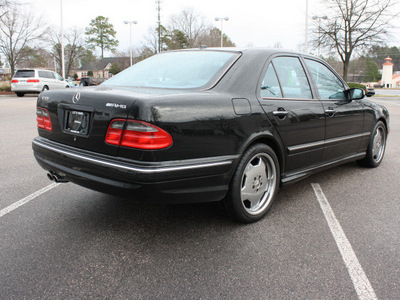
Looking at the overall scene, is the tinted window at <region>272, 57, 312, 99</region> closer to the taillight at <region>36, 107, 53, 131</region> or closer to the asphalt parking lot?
the asphalt parking lot

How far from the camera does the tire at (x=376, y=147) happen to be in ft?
16.7

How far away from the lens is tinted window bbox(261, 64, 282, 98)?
3.22m

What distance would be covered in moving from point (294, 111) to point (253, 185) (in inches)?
33.7

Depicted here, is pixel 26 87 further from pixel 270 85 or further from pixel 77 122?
pixel 270 85

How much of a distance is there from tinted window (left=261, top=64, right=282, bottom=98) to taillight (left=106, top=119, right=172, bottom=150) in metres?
1.17

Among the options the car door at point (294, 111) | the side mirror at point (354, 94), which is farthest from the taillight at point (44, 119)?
the side mirror at point (354, 94)

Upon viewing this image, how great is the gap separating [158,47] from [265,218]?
56528 millimetres

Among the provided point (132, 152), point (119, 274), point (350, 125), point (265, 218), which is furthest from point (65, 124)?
point (350, 125)

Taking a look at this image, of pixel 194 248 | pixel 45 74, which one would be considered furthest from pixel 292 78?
pixel 45 74

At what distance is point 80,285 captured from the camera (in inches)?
86.6

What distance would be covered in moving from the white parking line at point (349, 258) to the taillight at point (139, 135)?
1493 millimetres

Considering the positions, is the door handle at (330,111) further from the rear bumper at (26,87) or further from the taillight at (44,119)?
the rear bumper at (26,87)

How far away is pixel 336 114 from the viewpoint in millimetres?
4059

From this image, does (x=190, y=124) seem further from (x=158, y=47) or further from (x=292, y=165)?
(x=158, y=47)
